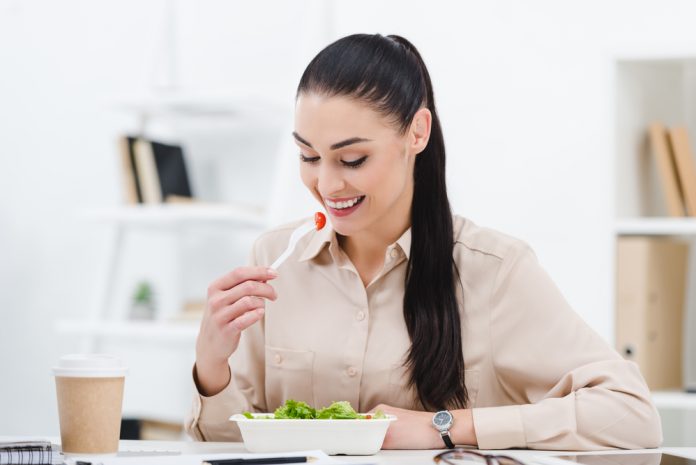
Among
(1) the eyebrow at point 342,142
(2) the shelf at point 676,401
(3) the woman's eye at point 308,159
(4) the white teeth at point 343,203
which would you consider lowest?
(2) the shelf at point 676,401

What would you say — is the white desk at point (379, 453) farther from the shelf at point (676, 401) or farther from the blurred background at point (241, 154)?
the blurred background at point (241, 154)

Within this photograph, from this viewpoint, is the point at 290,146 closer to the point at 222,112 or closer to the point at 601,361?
the point at 222,112

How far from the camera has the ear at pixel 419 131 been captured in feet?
5.62

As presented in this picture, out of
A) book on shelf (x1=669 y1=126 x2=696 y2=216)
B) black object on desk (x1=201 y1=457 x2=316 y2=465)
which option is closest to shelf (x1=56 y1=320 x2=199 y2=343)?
book on shelf (x1=669 y1=126 x2=696 y2=216)

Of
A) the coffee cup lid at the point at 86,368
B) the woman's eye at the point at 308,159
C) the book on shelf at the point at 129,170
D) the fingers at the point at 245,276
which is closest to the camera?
the coffee cup lid at the point at 86,368

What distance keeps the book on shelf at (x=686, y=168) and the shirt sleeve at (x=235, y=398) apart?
4.40 ft

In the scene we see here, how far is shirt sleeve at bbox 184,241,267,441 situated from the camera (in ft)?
5.58

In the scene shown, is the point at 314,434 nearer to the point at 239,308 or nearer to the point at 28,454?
the point at 239,308

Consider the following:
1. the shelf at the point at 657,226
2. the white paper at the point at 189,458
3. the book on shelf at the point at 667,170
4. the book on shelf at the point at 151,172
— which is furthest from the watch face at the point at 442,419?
the book on shelf at the point at 151,172

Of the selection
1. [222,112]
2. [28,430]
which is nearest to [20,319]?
[28,430]

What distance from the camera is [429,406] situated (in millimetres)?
1745

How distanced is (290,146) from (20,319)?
4.55 ft

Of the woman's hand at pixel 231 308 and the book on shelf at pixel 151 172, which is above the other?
the book on shelf at pixel 151 172

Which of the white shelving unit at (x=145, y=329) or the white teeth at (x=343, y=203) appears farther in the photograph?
the white shelving unit at (x=145, y=329)
